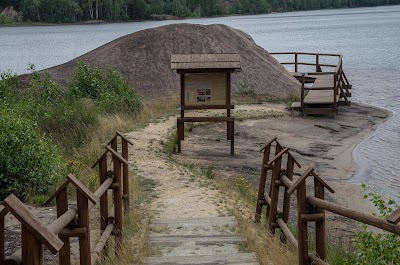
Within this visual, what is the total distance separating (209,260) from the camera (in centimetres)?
720

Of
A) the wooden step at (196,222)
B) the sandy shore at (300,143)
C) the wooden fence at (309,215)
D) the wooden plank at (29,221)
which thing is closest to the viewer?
the wooden plank at (29,221)

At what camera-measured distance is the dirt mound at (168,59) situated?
2925cm

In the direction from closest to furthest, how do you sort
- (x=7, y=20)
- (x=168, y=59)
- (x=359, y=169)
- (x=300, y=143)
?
(x=359, y=169)
(x=300, y=143)
(x=168, y=59)
(x=7, y=20)

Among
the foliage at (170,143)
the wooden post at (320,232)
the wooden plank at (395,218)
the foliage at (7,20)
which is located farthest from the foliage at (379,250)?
the foliage at (7,20)

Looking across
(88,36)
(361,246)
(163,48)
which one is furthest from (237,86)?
(88,36)

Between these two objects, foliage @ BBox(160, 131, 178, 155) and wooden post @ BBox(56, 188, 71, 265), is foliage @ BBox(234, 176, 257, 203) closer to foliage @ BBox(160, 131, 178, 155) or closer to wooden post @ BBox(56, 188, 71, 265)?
foliage @ BBox(160, 131, 178, 155)

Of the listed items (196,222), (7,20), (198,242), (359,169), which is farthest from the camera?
(7,20)

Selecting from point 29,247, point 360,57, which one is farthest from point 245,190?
point 360,57

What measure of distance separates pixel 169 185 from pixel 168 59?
18418 millimetres

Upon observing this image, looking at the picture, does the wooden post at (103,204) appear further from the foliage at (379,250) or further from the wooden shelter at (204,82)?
the wooden shelter at (204,82)

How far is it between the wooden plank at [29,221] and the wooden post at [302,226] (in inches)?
107

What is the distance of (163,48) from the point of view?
3120 cm

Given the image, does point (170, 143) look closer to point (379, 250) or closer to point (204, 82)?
point (204, 82)

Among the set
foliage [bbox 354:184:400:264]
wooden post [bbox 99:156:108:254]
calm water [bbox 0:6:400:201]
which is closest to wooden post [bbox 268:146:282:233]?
wooden post [bbox 99:156:108:254]
